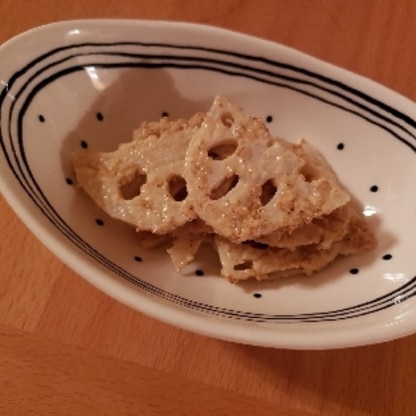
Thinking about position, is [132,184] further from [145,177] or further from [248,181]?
[248,181]

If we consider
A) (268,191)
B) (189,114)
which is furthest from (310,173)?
(189,114)

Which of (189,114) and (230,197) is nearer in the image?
(230,197)

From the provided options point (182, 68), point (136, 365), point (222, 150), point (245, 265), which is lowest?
point (136, 365)

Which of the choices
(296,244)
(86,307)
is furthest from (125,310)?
(296,244)

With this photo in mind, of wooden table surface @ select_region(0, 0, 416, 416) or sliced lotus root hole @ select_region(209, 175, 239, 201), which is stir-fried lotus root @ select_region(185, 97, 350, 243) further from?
wooden table surface @ select_region(0, 0, 416, 416)

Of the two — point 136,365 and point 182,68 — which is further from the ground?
point 182,68

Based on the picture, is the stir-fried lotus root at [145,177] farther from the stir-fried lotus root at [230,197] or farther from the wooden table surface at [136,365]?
the wooden table surface at [136,365]
